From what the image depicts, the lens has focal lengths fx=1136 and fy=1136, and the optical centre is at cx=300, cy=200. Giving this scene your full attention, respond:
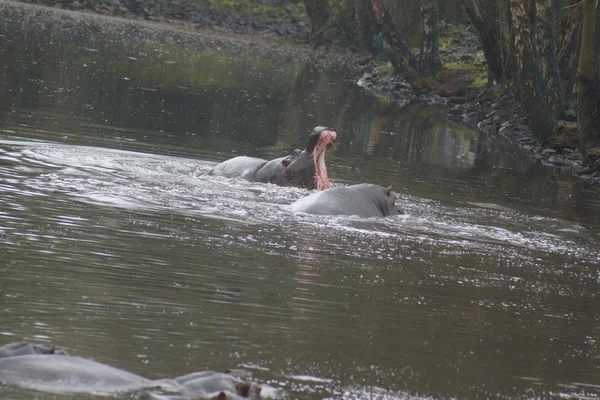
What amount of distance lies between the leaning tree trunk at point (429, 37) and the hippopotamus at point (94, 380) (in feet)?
95.3

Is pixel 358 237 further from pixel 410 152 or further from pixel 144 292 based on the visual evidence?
pixel 410 152

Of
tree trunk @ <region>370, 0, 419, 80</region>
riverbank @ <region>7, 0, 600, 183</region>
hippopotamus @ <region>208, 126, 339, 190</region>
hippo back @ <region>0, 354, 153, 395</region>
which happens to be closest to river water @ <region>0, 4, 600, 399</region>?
hippo back @ <region>0, 354, 153, 395</region>

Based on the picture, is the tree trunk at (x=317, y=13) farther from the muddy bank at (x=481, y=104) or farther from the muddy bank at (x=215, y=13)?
the muddy bank at (x=481, y=104)

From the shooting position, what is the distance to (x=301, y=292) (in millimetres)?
8219

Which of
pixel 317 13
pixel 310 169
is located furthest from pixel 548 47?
pixel 317 13

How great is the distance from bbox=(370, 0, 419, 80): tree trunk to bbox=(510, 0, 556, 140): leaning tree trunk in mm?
11079

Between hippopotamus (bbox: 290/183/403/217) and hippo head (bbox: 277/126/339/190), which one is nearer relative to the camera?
hippopotamus (bbox: 290/183/403/217)

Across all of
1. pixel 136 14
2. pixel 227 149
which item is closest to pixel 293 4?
pixel 136 14

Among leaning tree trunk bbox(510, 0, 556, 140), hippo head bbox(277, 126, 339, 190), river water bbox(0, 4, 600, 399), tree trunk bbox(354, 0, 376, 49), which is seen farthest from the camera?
tree trunk bbox(354, 0, 376, 49)

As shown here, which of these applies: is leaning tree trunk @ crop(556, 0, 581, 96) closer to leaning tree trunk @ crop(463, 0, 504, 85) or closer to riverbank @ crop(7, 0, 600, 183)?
riverbank @ crop(7, 0, 600, 183)

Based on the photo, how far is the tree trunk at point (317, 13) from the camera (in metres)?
63.1

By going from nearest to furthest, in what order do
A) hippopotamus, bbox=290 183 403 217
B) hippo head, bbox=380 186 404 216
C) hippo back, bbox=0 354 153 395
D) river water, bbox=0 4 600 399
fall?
hippo back, bbox=0 354 153 395 < river water, bbox=0 4 600 399 < hippopotamus, bbox=290 183 403 217 < hippo head, bbox=380 186 404 216

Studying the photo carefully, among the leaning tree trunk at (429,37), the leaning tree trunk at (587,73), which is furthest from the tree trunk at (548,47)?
the leaning tree trunk at (429,37)

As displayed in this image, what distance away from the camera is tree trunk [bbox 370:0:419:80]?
112 ft
